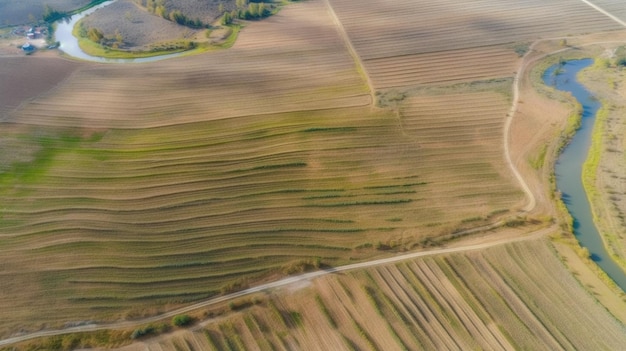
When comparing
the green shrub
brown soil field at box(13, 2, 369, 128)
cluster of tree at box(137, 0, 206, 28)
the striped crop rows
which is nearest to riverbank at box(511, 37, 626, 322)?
the striped crop rows

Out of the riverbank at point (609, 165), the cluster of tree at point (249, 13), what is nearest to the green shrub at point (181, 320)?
the riverbank at point (609, 165)

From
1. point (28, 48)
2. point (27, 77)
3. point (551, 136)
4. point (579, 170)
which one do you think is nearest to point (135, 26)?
point (28, 48)

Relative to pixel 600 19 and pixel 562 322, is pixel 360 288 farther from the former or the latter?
pixel 600 19

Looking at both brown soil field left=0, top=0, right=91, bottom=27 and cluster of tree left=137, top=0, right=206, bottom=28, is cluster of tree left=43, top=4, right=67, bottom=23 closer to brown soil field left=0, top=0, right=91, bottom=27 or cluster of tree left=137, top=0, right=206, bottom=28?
brown soil field left=0, top=0, right=91, bottom=27

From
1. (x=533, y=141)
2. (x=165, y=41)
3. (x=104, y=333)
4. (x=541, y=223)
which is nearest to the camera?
(x=104, y=333)

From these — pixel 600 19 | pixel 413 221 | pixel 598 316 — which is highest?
pixel 600 19

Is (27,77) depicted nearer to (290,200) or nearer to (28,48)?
(28,48)

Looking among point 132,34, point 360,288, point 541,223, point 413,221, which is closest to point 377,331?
point 360,288
